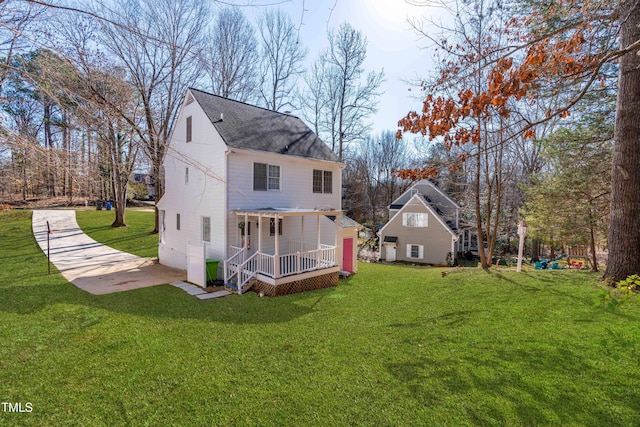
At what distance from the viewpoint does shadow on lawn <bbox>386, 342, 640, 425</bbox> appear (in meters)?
3.28

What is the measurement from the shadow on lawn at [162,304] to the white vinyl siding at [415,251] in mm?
15877

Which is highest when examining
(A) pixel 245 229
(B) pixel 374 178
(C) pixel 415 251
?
(B) pixel 374 178

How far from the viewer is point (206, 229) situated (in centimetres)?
1119

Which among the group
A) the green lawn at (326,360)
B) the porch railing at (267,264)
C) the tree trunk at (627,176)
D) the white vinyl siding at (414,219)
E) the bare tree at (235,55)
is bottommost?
the green lawn at (326,360)

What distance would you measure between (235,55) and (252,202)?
1526 cm

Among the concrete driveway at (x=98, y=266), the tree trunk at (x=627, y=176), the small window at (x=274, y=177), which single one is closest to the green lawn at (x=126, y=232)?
the concrete driveway at (x=98, y=266)

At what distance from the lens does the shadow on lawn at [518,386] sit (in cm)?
328

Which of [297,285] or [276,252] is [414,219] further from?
[276,252]

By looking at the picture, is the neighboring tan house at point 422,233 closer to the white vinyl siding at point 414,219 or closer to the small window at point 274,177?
the white vinyl siding at point 414,219

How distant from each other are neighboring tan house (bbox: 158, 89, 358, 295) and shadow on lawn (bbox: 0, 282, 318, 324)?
1.10m

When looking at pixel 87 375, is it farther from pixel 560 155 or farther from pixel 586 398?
pixel 560 155

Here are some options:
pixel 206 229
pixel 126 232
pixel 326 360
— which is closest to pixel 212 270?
pixel 206 229

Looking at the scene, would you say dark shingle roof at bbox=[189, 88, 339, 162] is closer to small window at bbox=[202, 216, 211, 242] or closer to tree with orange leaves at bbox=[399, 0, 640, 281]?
small window at bbox=[202, 216, 211, 242]

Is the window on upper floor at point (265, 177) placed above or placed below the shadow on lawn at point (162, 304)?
above
